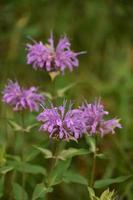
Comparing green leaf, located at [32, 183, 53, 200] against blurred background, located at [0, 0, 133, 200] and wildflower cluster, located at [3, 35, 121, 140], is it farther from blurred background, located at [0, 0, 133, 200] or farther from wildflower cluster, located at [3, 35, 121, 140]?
blurred background, located at [0, 0, 133, 200]

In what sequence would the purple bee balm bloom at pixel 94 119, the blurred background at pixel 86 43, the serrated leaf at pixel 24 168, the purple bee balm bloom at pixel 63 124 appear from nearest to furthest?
the purple bee balm bloom at pixel 63 124 → the purple bee balm bloom at pixel 94 119 → the serrated leaf at pixel 24 168 → the blurred background at pixel 86 43

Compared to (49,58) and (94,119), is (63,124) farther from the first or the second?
(49,58)

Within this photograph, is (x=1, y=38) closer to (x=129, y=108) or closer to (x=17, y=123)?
(x=129, y=108)

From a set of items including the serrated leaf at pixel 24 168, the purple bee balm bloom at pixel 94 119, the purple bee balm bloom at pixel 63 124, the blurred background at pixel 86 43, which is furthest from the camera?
the blurred background at pixel 86 43

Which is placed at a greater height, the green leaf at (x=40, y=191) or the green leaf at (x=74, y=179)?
the green leaf at (x=74, y=179)

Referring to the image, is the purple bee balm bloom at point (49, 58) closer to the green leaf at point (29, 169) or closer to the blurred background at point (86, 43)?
the green leaf at point (29, 169)

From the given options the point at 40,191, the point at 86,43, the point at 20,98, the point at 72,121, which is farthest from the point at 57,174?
the point at 86,43

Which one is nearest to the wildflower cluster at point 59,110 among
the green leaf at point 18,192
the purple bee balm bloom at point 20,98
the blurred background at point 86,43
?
the purple bee balm bloom at point 20,98

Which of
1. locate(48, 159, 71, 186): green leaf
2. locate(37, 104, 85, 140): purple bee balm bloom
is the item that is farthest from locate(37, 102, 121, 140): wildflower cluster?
locate(48, 159, 71, 186): green leaf
